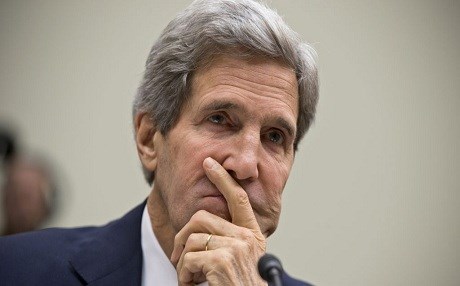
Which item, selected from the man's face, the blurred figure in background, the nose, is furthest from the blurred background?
the nose

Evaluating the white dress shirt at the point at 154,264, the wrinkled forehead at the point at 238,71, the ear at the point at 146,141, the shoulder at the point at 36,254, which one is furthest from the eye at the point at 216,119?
the shoulder at the point at 36,254

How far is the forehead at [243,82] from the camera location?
9.70ft

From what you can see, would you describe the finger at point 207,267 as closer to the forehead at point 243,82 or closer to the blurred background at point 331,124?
the forehead at point 243,82

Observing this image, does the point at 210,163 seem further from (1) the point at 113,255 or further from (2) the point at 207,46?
(1) the point at 113,255

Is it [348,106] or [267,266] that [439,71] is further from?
[267,266]

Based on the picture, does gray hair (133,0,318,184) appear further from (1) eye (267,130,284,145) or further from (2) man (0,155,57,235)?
(2) man (0,155,57,235)

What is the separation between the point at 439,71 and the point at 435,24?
0.32 metres

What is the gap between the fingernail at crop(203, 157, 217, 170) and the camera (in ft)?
9.33

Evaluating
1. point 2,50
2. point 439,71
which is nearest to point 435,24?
point 439,71

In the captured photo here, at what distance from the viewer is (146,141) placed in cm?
320

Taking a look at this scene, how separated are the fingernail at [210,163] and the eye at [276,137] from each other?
0.91 feet

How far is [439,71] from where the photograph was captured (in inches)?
231

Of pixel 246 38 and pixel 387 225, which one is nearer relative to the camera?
pixel 246 38

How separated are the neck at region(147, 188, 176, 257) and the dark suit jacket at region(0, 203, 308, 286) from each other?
0.09 metres
